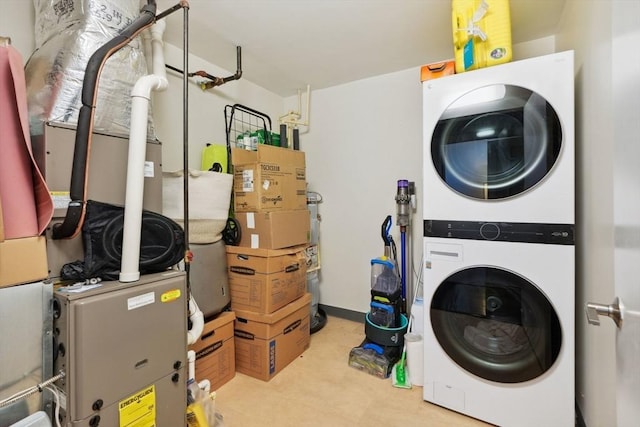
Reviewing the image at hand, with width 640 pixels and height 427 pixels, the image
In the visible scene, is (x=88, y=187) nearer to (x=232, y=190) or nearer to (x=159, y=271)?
(x=159, y=271)

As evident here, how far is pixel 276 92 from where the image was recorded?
2.96 meters

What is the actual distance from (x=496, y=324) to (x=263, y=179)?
160 centimetres

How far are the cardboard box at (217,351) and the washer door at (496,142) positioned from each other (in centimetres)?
158

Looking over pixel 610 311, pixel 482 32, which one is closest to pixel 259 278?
pixel 610 311

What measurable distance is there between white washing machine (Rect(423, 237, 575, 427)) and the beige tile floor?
0.12 meters

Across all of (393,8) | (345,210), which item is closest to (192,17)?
(393,8)

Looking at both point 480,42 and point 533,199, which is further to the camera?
point 480,42

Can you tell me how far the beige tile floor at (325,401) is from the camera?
151 centimetres

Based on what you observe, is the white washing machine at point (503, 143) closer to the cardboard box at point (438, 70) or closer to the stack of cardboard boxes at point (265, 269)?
the cardboard box at point (438, 70)

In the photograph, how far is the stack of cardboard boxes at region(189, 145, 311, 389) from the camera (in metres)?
1.88

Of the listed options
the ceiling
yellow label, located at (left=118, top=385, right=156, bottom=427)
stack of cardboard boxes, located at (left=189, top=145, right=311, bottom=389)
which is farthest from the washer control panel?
yellow label, located at (left=118, top=385, right=156, bottom=427)

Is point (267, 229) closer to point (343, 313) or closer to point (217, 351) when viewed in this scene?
point (217, 351)

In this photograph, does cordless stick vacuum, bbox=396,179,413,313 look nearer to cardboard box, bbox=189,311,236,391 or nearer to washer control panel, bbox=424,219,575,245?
washer control panel, bbox=424,219,575,245

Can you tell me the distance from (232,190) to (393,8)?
1.54 metres
